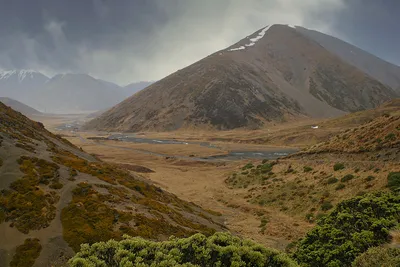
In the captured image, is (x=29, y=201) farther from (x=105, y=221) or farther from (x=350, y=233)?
(x=350, y=233)

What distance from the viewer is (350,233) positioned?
13117 millimetres

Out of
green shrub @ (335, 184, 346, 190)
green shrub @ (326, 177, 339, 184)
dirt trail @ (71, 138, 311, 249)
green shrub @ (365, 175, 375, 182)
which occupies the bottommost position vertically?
dirt trail @ (71, 138, 311, 249)

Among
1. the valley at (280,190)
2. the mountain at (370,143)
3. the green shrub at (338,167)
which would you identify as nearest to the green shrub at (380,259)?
the valley at (280,190)

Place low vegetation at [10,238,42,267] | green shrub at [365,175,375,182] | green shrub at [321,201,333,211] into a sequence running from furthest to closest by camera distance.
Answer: green shrub at [365,175,375,182] < green shrub at [321,201,333,211] < low vegetation at [10,238,42,267]

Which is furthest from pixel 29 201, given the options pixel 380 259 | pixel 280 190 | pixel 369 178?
pixel 369 178

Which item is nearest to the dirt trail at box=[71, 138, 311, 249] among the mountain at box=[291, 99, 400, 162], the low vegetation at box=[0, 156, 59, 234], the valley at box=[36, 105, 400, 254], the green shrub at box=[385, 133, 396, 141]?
the valley at box=[36, 105, 400, 254]

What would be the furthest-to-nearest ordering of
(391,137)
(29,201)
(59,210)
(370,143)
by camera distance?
(370,143) → (391,137) → (59,210) → (29,201)

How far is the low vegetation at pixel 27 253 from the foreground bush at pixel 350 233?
1290 cm

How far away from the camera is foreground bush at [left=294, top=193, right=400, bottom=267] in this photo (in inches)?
465

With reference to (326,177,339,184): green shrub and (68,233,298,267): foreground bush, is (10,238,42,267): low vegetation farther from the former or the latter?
(326,177,339,184): green shrub

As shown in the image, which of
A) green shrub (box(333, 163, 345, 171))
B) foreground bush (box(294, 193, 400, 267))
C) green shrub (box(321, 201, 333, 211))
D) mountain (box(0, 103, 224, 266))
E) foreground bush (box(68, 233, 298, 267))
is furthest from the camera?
green shrub (box(333, 163, 345, 171))

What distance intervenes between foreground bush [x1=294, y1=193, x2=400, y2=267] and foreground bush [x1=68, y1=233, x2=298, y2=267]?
3.44 meters

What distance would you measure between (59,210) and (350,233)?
16.7 m

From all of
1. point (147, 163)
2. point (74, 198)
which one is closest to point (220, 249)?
point (74, 198)
